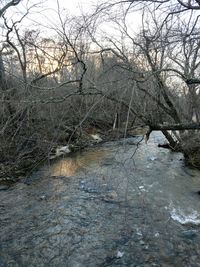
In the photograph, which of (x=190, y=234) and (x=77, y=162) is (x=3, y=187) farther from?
(x=190, y=234)

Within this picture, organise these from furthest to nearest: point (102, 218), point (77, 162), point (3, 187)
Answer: point (77, 162)
point (3, 187)
point (102, 218)

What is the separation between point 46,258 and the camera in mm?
5152

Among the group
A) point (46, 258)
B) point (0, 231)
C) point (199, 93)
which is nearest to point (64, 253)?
point (46, 258)

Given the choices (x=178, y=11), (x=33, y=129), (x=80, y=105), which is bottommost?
(x=33, y=129)

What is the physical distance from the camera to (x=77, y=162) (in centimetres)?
1113

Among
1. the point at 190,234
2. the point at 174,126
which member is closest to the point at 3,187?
the point at 190,234

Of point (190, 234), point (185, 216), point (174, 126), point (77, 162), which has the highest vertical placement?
point (174, 126)

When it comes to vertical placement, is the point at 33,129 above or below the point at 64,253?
above

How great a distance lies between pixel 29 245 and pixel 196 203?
391cm

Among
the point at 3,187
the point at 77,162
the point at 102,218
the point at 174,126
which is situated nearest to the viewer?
the point at 174,126

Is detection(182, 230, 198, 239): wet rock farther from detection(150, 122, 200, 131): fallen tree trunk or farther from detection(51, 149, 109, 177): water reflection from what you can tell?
detection(51, 149, 109, 177): water reflection

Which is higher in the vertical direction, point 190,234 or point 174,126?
point 174,126

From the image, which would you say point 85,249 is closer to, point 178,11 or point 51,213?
point 51,213

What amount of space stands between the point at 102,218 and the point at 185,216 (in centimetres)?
173
